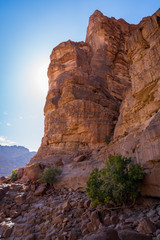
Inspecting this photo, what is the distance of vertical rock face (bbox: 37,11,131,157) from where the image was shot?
26.4 m

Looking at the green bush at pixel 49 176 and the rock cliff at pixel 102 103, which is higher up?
the rock cliff at pixel 102 103

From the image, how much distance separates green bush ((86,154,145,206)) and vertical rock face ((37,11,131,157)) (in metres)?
16.3

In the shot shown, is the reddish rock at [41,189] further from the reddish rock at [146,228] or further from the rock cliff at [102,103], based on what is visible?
the reddish rock at [146,228]

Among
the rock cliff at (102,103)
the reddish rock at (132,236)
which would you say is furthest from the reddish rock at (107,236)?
the rock cliff at (102,103)

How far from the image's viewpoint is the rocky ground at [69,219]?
4.83 m

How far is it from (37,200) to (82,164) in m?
6.06

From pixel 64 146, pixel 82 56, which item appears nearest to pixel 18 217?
pixel 64 146

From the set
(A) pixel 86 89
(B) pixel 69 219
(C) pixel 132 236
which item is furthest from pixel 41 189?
(A) pixel 86 89

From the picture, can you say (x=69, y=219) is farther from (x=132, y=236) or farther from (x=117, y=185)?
(x=132, y=236)

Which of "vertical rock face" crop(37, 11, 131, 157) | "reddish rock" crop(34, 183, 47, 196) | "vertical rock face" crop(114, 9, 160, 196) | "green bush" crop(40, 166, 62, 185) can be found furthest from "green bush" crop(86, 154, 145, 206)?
"vertical rock face" crop(37, 11, 131, 157)

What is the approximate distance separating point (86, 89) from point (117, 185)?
2510cm

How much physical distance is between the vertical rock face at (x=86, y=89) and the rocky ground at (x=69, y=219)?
1220 cm

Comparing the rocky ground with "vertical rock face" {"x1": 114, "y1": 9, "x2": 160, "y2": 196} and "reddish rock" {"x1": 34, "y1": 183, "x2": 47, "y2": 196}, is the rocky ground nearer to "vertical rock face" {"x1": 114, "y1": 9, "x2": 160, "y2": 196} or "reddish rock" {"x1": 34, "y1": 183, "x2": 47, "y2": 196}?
"reddish rock" {"x1": 34, "y1": 183, "x2": 47, "y2": 196}

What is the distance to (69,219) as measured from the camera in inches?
339
